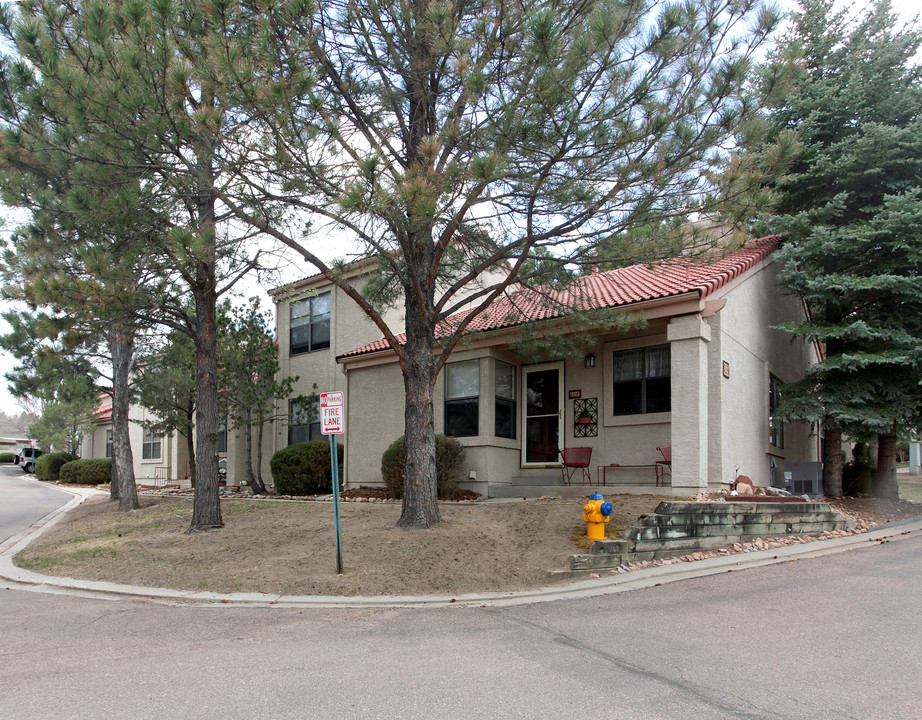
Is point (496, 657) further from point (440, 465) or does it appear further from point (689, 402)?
point (440, 465)

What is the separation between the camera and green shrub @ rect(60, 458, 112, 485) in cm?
3048

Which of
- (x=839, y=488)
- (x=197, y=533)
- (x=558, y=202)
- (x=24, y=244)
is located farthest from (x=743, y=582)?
(x=24, y=244)

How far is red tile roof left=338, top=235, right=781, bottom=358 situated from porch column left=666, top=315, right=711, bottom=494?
25.0 inches

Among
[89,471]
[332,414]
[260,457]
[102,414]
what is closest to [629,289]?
[332,414]

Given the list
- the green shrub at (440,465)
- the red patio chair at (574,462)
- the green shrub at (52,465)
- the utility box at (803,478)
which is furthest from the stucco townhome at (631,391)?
the green shrub at (52,465)

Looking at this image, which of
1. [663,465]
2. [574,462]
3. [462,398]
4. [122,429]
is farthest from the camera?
[122,429]

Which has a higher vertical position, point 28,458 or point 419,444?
point 419,444

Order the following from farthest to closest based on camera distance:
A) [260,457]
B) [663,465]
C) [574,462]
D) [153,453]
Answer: [153,453] < [260,457] < [574,462] < [663,465]

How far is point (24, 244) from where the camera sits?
37.1ft

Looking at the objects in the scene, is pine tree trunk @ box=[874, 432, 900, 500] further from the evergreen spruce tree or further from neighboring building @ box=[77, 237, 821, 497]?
neighboring building @ box=[77, 237, 821, 497]

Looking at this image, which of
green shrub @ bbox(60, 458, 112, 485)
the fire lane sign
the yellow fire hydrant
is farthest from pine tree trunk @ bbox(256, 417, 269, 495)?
green shrub @ bbox(60, 458, 112, 485)

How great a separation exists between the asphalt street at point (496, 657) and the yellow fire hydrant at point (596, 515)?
1305 millimetres

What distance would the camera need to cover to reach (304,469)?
17.2m

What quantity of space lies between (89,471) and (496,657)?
98.8ft
